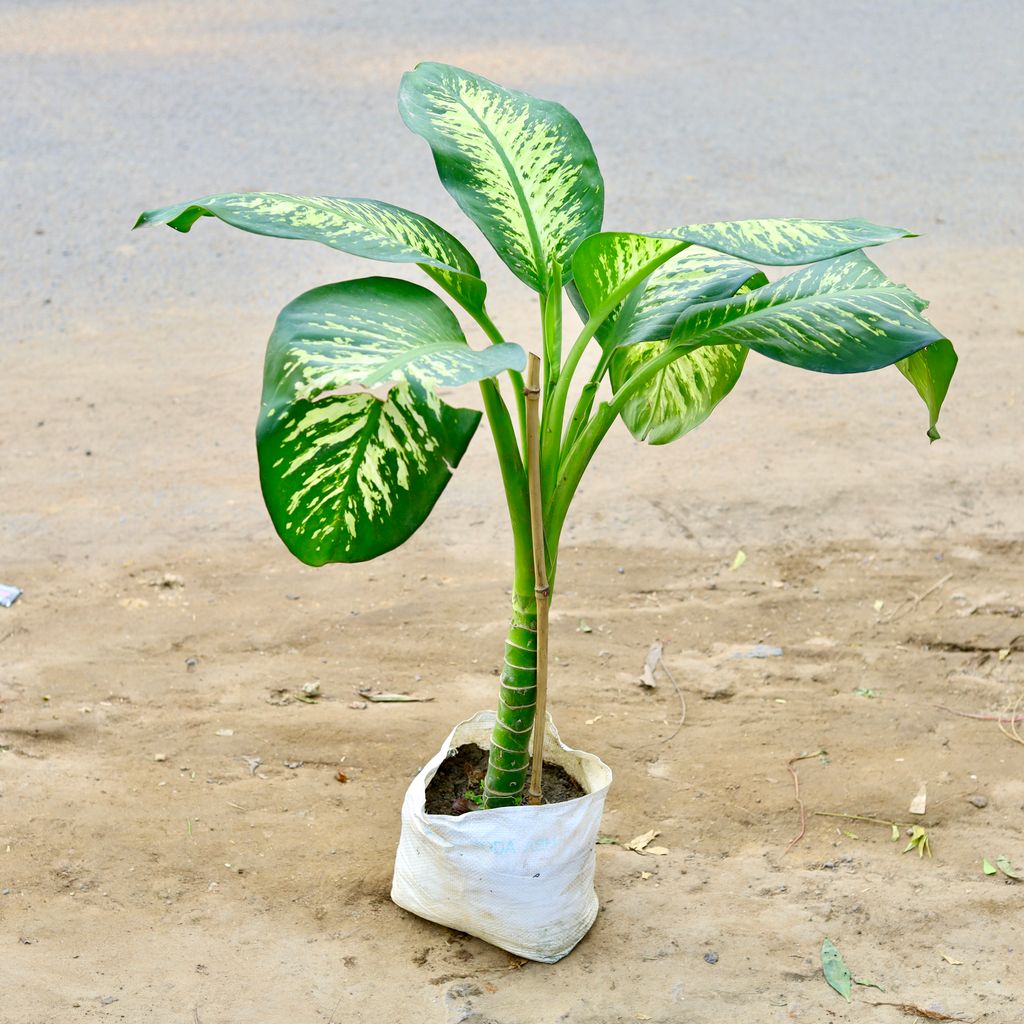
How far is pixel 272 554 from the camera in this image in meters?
3.04

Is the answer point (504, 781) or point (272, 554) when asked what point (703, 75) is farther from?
point (504, 781)

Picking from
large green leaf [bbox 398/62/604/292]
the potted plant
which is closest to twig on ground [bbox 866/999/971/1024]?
the potted plant

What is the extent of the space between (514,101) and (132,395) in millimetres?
1959

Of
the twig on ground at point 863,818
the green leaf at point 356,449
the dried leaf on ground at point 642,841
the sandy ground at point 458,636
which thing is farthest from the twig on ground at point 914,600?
the green leaf at point 356,449

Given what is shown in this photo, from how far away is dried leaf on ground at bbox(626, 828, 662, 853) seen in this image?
2.29 meters

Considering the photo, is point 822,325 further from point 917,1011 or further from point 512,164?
point 917,1011

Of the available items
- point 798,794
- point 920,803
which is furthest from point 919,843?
point 798,794

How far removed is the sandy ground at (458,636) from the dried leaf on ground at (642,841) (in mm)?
21

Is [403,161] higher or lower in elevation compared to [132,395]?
higher

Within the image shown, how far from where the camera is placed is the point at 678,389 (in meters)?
2.06

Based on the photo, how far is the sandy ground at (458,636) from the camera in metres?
2.04

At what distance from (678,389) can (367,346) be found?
696 millimetres

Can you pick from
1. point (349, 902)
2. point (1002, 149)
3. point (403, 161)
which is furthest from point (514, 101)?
point (1002, 149)

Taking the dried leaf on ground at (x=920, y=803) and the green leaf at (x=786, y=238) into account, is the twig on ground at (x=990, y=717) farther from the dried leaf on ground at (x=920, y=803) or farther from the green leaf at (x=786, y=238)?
the green leaf at (x=786, y=238)
